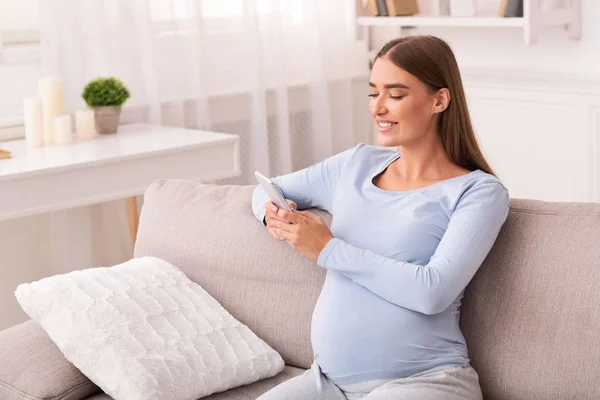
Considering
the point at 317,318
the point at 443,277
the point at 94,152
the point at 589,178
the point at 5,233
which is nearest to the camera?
the point at 443,277

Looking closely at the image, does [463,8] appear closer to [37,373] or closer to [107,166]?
[107,166]

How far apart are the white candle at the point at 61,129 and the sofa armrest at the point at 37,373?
1.19 metres

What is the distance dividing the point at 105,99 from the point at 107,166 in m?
0.42

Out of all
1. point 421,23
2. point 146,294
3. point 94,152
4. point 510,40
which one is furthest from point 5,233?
point 510,40

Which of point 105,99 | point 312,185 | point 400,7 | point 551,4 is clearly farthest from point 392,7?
point 312,185

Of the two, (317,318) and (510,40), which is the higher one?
(510,40)

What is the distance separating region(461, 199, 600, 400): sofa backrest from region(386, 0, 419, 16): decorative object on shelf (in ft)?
7.39

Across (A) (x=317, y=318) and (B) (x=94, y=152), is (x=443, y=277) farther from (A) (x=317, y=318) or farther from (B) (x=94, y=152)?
(B) (x=94, y=152)

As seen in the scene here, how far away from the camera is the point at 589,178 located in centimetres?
367

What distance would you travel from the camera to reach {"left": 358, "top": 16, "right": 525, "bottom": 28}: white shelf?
3.55 meters

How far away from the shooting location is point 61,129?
3074 millimetres

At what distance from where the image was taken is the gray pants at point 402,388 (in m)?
1.67

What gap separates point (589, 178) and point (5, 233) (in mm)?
2124

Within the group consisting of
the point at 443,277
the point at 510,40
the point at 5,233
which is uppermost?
the point at 510,40
